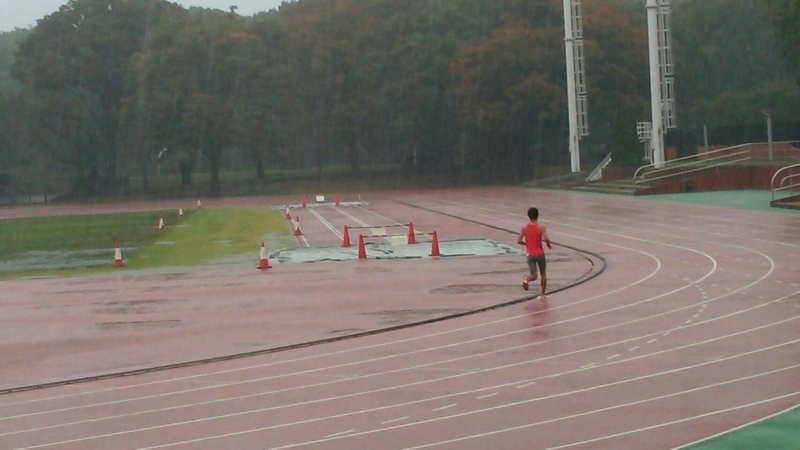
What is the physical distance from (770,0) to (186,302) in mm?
57459

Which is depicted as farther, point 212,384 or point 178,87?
point 178,87

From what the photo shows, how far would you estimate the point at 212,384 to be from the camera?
11.7m

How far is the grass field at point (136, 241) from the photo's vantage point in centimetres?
2731

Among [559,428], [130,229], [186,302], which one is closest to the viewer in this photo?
[559,428]

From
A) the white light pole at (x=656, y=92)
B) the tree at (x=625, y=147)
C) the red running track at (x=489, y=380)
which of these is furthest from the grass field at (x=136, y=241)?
the tree at (x=625, y=147)

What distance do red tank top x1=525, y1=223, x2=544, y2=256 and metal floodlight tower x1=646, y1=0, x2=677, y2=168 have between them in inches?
1369

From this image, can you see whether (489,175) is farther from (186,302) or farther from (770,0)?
(186,302)

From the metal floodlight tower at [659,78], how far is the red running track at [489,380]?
105 ft

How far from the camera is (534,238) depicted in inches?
687

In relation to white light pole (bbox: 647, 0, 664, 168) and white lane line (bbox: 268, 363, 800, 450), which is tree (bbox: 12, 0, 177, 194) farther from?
white lane line (bbox: 268, 363, 800, 450)

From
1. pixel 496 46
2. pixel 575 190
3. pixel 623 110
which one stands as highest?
pixel 496 46

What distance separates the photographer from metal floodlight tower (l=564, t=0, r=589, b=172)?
2386 inches

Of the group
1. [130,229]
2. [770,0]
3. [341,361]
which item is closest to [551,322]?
[341,361]

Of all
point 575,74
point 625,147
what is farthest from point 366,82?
point 625,147
